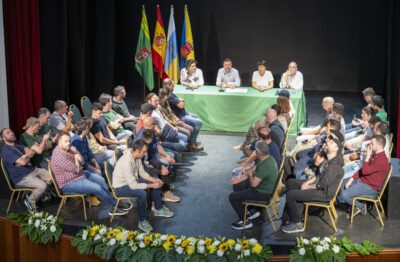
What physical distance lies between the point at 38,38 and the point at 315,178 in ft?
17.4

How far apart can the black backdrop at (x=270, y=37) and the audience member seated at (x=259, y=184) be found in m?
6.58

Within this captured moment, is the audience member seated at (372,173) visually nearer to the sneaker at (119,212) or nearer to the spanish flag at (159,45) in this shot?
the sneaker at (119,212)

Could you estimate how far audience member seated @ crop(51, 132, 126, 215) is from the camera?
6699 mm

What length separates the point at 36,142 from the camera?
24.3ft

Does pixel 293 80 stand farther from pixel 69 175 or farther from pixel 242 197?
pixel 69 175

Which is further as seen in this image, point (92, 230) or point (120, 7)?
point (120, 7)

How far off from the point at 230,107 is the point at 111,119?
7.21ft

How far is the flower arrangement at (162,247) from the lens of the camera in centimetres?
584

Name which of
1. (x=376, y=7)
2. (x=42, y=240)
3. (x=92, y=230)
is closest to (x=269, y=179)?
(x=92, y=230)

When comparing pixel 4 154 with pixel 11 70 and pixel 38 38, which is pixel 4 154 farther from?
pixel 38 38

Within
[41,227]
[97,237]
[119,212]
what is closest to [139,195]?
[119,212]

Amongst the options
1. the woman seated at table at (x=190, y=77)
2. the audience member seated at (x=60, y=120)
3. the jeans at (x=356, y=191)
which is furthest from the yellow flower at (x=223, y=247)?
the woman seated at table at (x=190, y=77)

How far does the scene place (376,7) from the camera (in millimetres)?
12641

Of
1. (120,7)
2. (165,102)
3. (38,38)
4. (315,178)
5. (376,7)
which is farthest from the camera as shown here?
(120,7)
